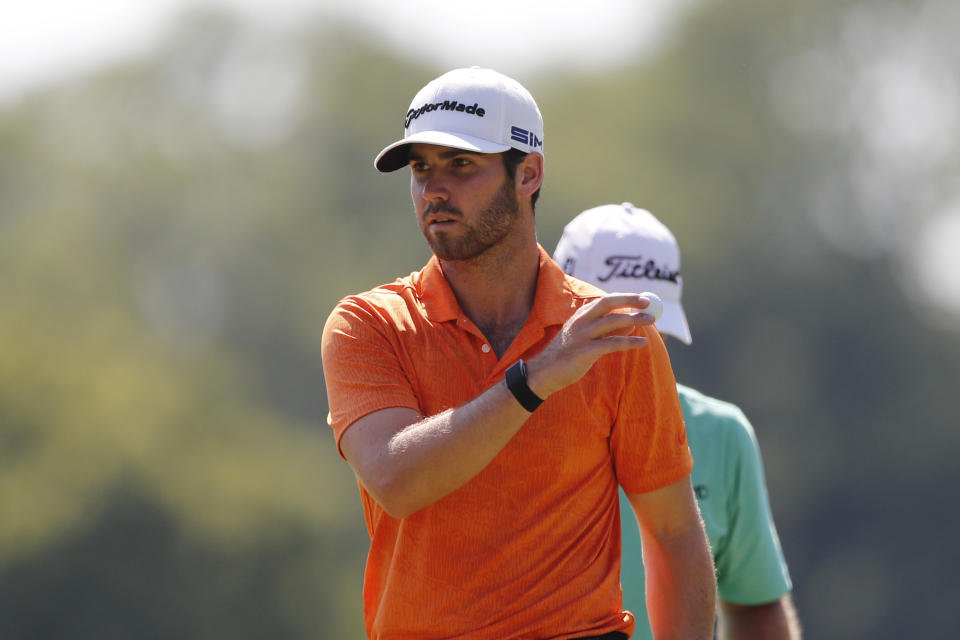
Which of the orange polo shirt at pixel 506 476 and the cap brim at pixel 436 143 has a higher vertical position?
the cap brim at pixel 436 143

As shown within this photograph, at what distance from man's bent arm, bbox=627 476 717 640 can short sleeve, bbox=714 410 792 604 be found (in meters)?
1.34

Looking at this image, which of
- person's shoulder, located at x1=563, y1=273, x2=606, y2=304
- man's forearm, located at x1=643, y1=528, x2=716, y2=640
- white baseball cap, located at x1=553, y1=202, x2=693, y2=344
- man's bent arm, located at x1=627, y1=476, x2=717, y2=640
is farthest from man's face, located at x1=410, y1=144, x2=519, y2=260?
white baseball cap, located at x1=553, y1=202, x2=693, y2=344

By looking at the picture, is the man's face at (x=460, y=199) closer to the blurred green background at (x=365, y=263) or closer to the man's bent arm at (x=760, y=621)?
the man's bent arm at (x=760, y=621)

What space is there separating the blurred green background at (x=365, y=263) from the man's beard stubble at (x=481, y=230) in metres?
27.1

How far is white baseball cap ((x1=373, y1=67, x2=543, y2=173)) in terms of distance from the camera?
5027mm

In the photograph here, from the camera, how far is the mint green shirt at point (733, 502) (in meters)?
6.36

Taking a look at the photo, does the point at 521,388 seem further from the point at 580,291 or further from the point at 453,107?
the point at 453,107

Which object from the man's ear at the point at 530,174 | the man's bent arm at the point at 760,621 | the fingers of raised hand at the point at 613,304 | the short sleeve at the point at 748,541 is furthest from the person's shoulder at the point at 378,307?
the man's bent arm at the point at 760,621

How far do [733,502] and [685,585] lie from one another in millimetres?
1423

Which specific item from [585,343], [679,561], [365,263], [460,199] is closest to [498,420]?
[585,343]

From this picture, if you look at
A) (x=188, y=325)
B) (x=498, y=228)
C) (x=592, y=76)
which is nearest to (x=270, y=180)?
(x=188, y=325)

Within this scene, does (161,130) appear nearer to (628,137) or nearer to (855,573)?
(628,137)

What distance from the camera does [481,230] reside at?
199 inches

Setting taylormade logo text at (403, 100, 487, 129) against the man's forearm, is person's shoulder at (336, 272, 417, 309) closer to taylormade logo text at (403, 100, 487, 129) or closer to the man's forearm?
taylormade logo text at (403, 100, 487, 129)
